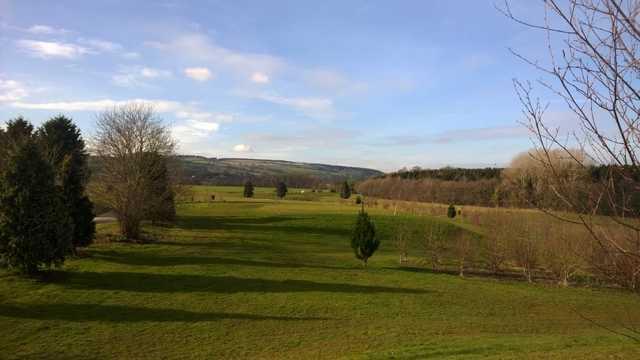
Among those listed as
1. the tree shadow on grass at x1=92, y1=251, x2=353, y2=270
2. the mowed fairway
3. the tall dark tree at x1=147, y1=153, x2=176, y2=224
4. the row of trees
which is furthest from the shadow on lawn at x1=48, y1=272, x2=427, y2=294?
the tall dark tree at x1=147, y1=153, x2=176, y2=224

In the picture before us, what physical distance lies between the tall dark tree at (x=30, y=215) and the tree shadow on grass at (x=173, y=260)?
168 inches

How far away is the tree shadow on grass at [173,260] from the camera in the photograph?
878 inches

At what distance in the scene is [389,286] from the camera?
20.6 m

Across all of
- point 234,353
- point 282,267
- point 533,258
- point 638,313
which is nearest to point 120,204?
point 282,267

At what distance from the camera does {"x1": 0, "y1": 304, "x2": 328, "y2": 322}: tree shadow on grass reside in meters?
13.6

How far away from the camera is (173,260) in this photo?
23641mm

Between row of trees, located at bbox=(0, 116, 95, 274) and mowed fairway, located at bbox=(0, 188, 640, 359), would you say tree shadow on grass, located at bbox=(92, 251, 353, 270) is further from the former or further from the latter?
row of trees, located at bbox=(0, 116, 95, 274)

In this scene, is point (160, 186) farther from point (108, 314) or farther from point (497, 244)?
point (497, 244)

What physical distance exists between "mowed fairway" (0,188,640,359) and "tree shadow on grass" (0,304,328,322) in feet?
0.11

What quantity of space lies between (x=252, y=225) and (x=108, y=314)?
107 feet

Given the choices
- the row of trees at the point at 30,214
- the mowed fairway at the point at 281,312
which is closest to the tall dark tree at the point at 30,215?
the row of trees at the point at 30,214

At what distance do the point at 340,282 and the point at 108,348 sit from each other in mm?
11175

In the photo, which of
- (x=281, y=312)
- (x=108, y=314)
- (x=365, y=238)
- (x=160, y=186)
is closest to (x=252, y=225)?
(x=160, y=186)

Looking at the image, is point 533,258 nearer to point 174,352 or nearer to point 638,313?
point 638,313
